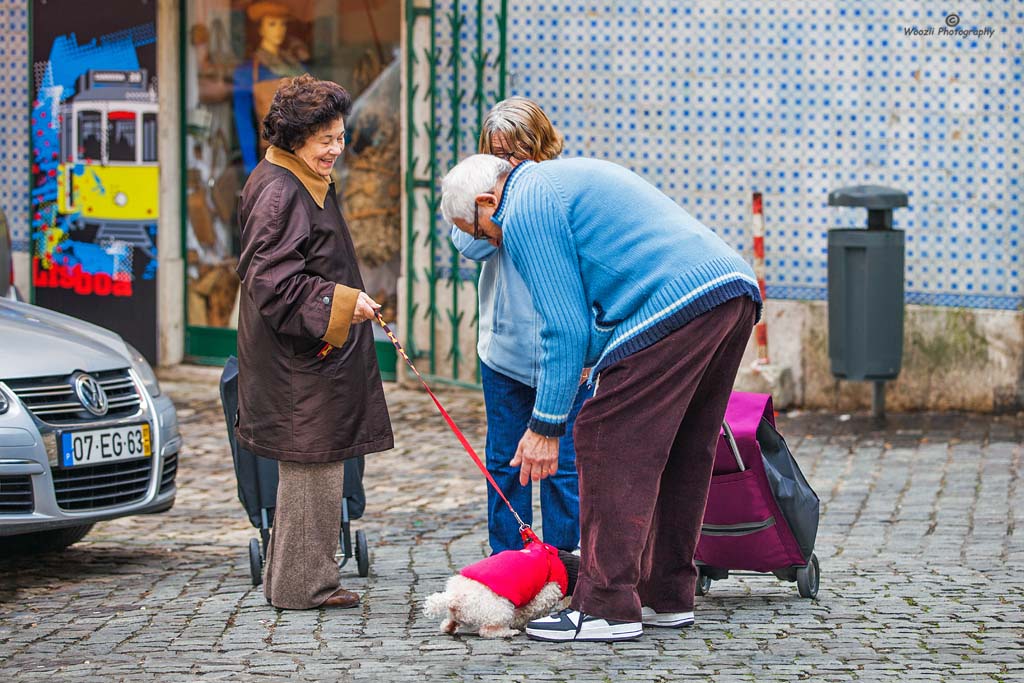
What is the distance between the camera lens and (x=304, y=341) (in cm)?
572

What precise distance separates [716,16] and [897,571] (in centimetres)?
508

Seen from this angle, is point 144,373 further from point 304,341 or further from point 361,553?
point 304,341

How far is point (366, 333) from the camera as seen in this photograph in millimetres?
5895

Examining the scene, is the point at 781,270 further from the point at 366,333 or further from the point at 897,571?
the point at 366,333

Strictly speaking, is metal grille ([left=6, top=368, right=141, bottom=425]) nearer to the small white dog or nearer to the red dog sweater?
the small white dog

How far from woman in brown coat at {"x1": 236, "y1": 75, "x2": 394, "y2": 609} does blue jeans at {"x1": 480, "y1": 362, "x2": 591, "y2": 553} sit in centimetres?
37

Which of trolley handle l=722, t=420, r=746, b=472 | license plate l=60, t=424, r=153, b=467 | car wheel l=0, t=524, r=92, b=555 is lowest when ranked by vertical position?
car wheel l=0, t=524, r=92, b=555

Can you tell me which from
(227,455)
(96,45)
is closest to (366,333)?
(227,455)

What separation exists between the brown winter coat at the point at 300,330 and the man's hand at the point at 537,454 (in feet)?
2.67

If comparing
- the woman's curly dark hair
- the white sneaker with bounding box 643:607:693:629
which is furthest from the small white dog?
Result: the woman's curly dark hair

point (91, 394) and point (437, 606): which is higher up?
point (91, 394)

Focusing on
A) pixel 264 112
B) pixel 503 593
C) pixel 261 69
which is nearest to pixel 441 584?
pixel 503 593

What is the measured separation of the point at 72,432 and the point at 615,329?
2.36 m

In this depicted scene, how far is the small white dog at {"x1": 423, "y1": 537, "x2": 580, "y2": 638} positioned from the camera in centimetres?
531
